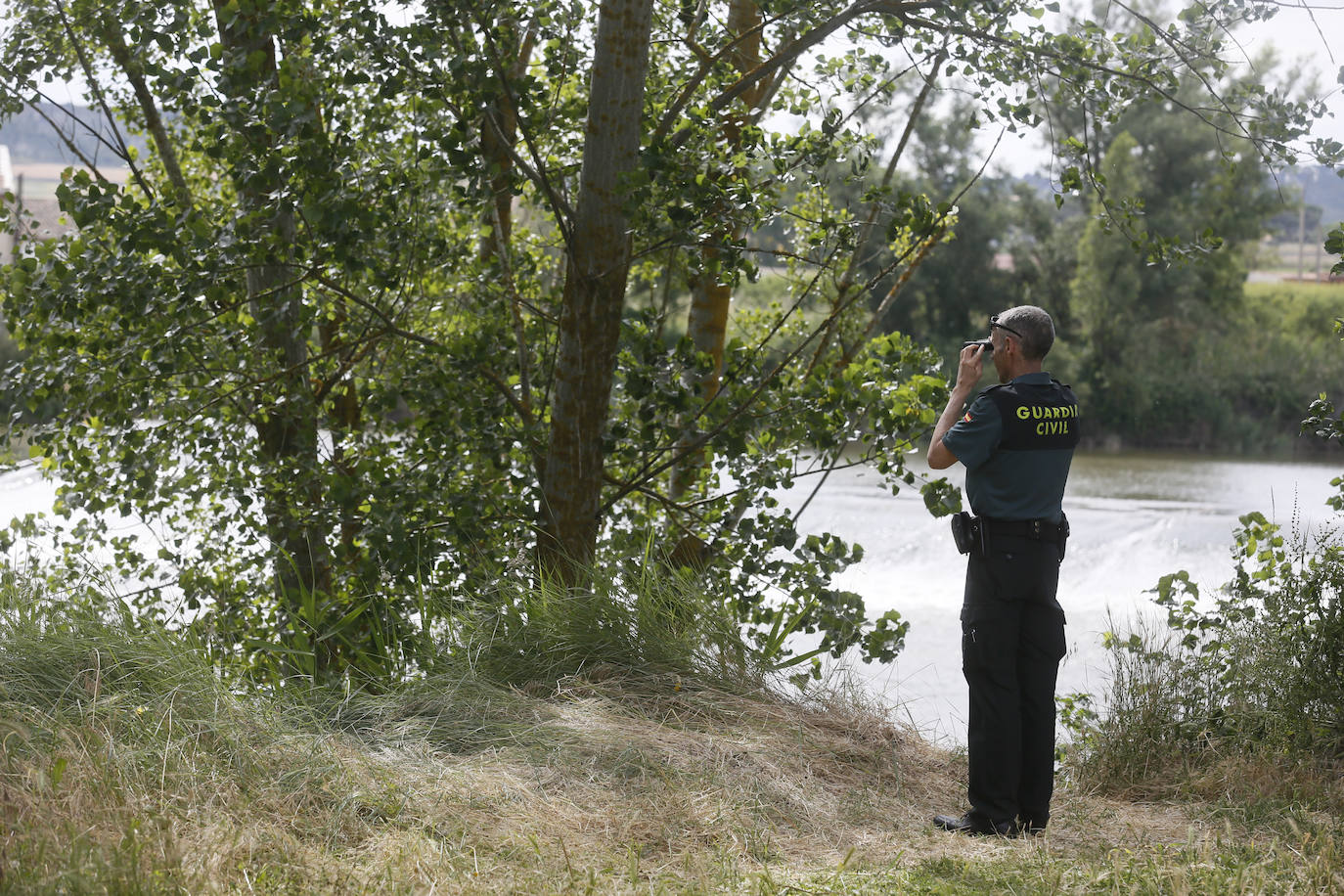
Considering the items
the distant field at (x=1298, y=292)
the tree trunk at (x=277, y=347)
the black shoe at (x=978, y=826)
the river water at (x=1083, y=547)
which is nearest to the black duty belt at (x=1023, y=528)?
the black shoe at (x=978, y=826)

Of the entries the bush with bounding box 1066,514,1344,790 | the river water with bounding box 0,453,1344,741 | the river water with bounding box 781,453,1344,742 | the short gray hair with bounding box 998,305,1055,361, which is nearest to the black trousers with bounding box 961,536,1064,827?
the short gray hair with bounding box 998,305,1055,361

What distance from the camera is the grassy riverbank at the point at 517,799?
9.96 ft

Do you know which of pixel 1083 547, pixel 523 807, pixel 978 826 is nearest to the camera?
pixel 523 807

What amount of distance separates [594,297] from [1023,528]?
2.27m

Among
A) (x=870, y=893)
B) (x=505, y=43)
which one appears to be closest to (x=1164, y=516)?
(x=505, y=43)

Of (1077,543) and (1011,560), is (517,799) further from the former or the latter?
(1077,543)

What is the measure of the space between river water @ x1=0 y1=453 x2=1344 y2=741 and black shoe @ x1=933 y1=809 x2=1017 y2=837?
20.8ft

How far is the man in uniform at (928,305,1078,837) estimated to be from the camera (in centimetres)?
400

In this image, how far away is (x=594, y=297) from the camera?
17.8ft

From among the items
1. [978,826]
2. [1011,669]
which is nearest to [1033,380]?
[1011,669]

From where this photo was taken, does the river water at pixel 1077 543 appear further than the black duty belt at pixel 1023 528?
Yes

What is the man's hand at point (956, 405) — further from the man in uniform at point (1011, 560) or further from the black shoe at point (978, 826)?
the black shoe at point (978, 826)

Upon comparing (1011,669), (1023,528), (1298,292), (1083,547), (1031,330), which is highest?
(1298,292)

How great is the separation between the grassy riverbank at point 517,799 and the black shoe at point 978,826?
80 millimetres
